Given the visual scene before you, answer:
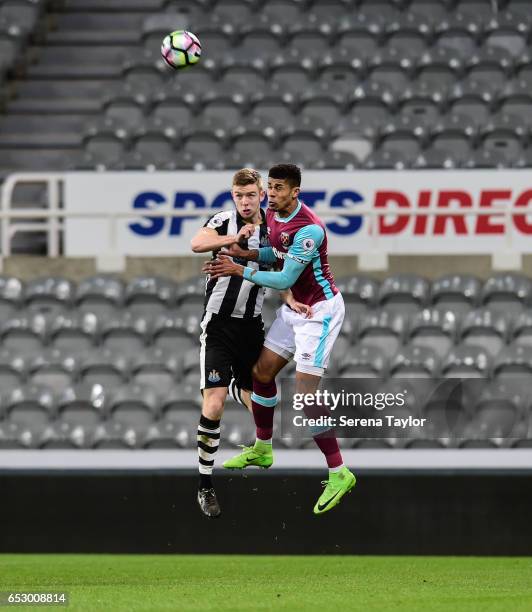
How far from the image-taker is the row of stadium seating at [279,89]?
44.7ft

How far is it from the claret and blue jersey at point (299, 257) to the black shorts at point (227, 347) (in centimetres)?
35

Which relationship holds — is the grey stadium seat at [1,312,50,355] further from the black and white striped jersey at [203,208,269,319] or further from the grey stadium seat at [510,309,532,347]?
the black and white striped jersey at [203,208,269,319]

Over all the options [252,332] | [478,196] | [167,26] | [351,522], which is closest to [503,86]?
[478,196]

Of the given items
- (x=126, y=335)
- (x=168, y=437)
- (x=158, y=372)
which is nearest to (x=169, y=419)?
(x=168, y=437)

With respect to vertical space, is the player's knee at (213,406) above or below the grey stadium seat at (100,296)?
below

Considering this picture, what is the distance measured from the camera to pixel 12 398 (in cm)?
1138

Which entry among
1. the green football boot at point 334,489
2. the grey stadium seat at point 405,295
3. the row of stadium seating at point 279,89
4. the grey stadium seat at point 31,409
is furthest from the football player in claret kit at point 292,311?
the row of stadium seating at point 279,89

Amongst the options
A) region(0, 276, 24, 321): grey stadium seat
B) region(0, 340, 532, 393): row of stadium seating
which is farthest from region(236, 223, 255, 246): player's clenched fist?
region(0, 276, 24, 321): grey stadium seat

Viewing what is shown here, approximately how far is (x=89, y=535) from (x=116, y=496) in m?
0.36

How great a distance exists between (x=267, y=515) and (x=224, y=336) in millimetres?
2509

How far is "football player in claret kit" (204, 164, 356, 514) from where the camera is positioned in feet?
25.2

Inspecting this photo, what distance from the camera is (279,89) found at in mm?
14430

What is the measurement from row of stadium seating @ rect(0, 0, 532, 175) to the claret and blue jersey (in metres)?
5.07

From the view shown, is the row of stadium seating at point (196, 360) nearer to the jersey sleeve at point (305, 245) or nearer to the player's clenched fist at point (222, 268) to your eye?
the jersey sleeve at point (305, 245)
